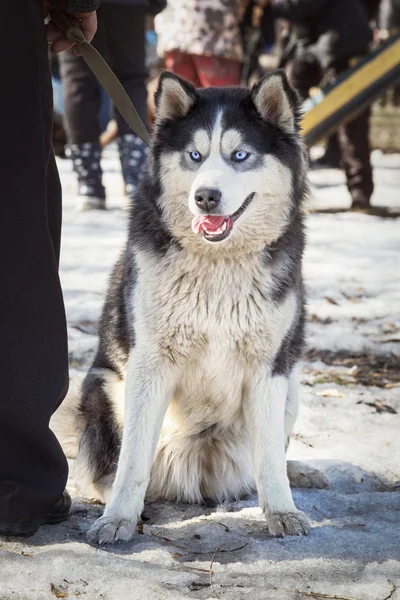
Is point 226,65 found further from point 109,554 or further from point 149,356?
point 109,554

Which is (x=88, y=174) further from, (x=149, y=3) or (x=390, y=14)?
(x=390, y=14)

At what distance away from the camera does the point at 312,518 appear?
2875mm

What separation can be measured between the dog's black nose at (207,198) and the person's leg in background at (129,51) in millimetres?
3962

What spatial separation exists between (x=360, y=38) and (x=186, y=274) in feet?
19.5

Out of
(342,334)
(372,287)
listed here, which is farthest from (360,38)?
(342,334)

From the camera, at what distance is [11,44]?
7.60 feet

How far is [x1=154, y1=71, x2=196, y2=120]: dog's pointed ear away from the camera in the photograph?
282 centimetres

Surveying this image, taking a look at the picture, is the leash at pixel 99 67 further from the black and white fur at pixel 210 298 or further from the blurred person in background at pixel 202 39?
the blurred person in background at pixel 202 39

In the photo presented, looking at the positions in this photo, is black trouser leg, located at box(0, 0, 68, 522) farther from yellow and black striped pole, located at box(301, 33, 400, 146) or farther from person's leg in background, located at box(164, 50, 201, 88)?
yellow and black striped pole, located at box(301, 33, 400, 146)

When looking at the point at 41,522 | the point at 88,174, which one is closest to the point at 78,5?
the point at 41,522

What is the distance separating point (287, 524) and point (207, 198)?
997mm

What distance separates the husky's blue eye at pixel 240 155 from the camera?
111 inches

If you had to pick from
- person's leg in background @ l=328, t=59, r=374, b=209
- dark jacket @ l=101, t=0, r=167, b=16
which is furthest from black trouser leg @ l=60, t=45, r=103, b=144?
person's leg in background @ l=328, t=59, r=374, b=209

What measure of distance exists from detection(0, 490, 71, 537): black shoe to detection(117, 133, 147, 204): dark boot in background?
4.47 m
